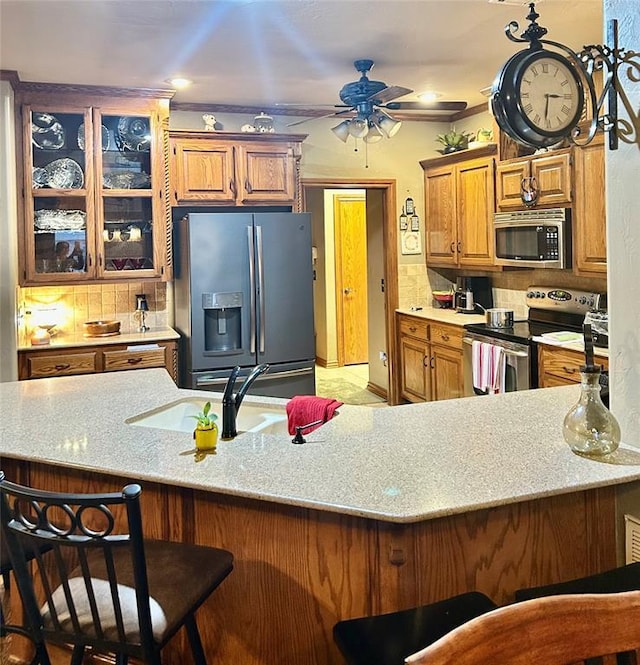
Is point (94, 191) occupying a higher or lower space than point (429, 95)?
lower

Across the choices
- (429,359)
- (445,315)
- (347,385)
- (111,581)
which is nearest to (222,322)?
(429,359)

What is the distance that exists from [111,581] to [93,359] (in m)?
3.03

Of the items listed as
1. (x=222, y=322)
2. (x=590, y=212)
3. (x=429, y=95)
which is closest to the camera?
(x=590, y=212)

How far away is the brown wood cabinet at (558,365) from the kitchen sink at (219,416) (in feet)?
6.19

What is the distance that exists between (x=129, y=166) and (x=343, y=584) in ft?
11.8

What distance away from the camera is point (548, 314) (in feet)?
14.5

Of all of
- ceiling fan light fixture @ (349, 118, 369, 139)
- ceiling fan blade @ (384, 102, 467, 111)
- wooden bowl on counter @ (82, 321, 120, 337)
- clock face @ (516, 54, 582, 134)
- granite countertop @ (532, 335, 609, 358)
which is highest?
ceiling fan blade @ (384, 102, 467, 111)

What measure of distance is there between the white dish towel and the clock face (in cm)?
240

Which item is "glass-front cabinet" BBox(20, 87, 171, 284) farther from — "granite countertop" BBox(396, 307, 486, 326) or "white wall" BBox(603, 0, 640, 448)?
"white wall" BBox(603, 0, 640, 448)

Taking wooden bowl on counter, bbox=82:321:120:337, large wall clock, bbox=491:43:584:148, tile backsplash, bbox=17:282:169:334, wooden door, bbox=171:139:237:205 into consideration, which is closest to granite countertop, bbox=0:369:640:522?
large wall clock, bbox=491:43:584:148

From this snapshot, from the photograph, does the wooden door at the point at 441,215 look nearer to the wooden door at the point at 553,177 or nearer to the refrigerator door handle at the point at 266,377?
the wooden door at the point at 553,177

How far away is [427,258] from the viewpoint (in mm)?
5676

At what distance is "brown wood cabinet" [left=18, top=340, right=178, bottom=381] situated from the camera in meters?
4.06

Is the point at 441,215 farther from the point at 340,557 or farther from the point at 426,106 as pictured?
the point at 340,557
